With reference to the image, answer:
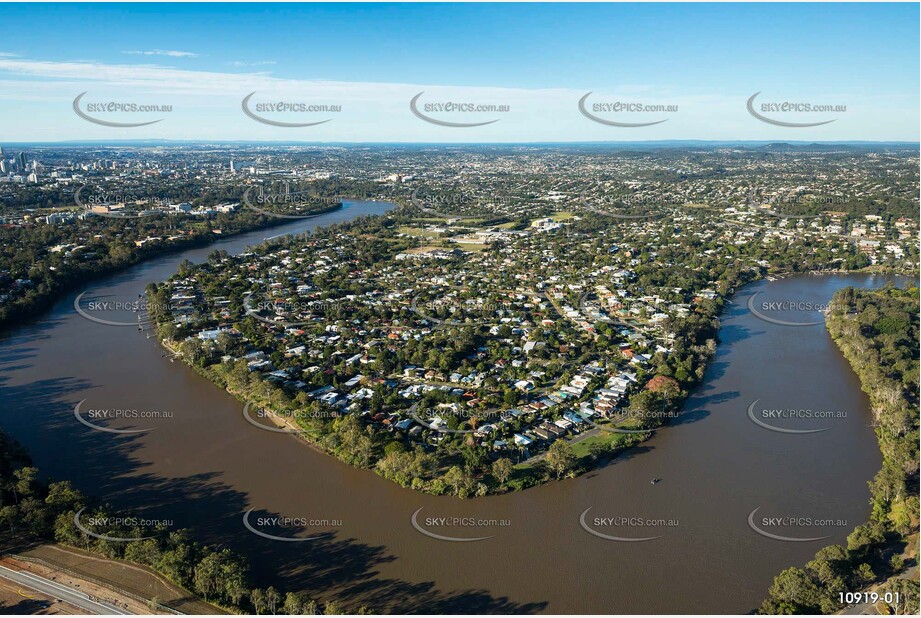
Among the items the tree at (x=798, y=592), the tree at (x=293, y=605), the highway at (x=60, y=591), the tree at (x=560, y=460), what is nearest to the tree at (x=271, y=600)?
the tree at (x=293, y=605)

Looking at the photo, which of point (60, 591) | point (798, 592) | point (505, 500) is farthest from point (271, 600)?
point (798, 592)

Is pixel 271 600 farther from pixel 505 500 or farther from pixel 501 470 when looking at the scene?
pixel 501 470

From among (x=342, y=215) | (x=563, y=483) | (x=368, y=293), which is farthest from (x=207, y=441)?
(x=342, y=215)

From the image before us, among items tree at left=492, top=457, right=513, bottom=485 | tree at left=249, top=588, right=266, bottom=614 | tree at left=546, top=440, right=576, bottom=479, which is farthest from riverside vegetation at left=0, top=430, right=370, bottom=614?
tree at left=546, top=440, right=576, bottom=479

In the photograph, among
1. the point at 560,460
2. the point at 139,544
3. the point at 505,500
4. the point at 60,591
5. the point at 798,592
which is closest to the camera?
the point at 798,592

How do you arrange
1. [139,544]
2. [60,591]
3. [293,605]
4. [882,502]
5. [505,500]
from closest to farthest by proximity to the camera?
1. [293,605]
2. [60,591]
3. [139,544]
4. [882,502]
5. [505,500]

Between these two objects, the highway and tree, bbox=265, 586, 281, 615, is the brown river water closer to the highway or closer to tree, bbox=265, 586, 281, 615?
tree, bbox=265, 586, 281, 615

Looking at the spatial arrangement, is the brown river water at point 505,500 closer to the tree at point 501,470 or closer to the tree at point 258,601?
the tree at point 501,470
